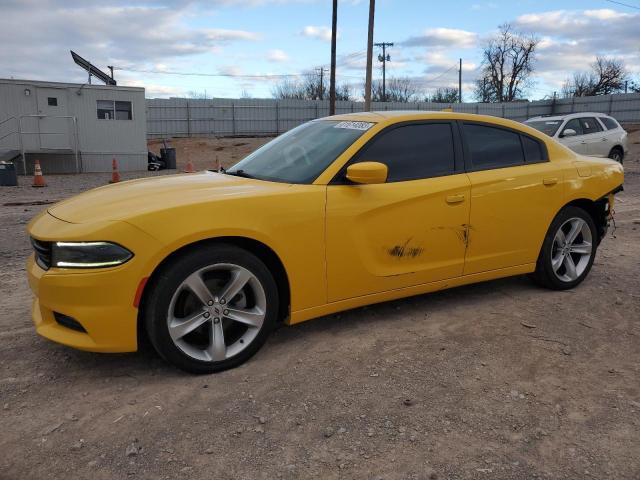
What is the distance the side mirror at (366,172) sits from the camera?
342cm

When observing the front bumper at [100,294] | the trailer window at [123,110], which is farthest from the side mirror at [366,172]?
the trailer window at [123,110]

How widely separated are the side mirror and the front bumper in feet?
4.29

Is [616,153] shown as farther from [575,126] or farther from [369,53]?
[369,53]

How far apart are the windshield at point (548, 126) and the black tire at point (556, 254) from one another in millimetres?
8307

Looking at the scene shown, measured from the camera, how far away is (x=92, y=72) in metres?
22.0

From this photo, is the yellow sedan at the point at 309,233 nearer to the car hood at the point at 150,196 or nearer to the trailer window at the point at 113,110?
the car hood at the point at 150,196

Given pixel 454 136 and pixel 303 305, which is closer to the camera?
pixel 303 305

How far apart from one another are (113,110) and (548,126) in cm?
1535

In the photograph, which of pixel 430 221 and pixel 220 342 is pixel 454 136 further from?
pixel 220 342

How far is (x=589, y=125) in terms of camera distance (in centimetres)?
1333

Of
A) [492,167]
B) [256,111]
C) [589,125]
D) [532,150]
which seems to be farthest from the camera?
[256,111]

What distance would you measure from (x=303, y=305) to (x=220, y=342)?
583 millimetres

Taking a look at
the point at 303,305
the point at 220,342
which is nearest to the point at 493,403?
the point at 303,305

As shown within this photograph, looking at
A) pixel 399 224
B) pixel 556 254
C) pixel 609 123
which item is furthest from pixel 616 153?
pixel 399 224
